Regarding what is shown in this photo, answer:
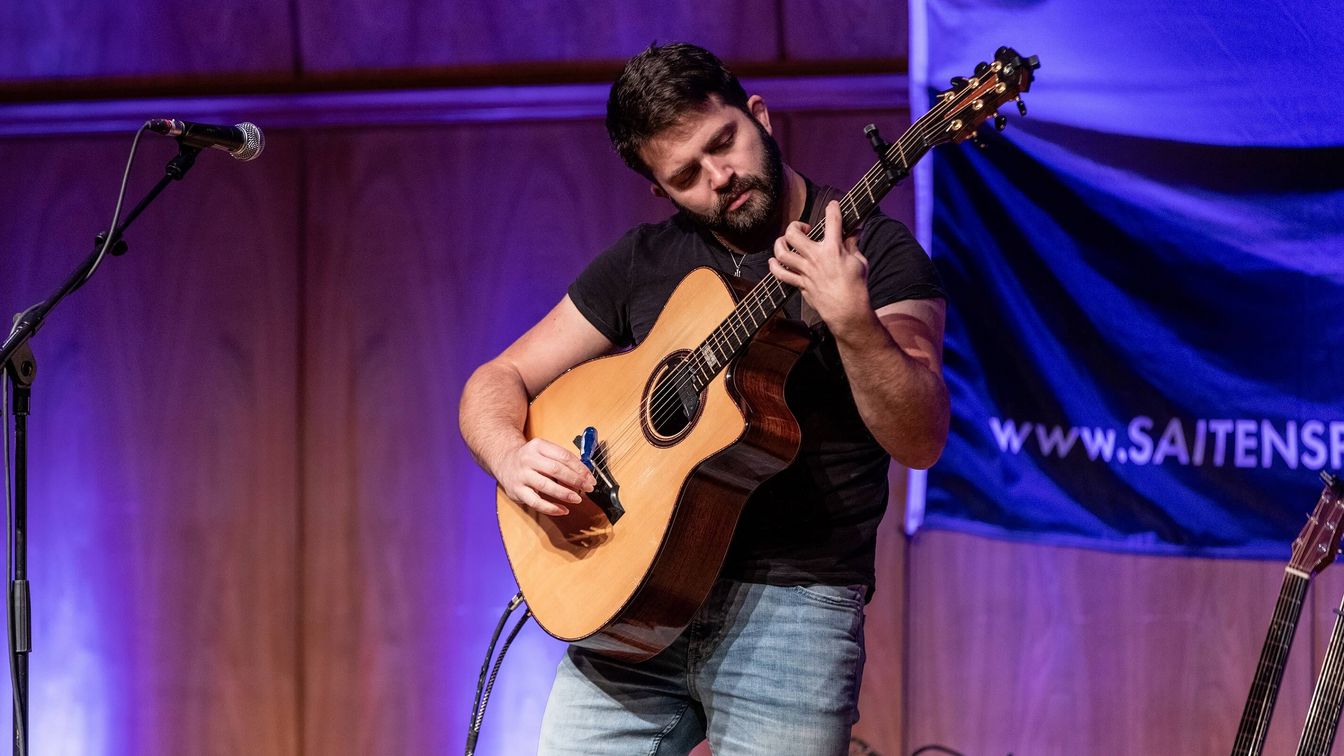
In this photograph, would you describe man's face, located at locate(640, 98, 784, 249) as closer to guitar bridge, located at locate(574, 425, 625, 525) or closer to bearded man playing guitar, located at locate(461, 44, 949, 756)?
bearded man playing guitar, located at locate(461, 44, 949, 756)

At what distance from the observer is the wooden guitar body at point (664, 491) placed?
200 cm

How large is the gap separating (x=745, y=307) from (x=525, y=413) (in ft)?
2.01

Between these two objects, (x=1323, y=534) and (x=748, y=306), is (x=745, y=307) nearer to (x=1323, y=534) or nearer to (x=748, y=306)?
(x=748, y=306)

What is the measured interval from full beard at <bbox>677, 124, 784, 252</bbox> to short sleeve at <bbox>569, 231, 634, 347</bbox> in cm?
27

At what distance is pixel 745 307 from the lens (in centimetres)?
202

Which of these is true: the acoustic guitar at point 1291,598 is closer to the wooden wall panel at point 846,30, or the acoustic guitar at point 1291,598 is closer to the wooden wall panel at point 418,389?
the wooden wall panel at point 846,30

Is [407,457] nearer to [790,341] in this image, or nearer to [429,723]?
[429,723]

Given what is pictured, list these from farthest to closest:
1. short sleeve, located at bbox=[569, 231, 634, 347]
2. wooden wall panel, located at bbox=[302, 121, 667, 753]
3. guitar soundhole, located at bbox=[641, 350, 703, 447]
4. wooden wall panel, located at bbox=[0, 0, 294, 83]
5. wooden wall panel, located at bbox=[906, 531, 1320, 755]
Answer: wooden wall panel, located at bbox=[0, 0, 294, 83] → wooden wall panel, located at bbox=[302, 121, 667, 753] → wooden wall panel, located at bbox=[906, 531, 1320, 755] → short sleeve, located at bbox=[569, 231, 634, 347] → guitar soundhole, located at bbox=[641, 350, 703, 447]

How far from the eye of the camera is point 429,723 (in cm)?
377

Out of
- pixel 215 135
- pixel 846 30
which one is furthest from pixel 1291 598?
pixel 215 135

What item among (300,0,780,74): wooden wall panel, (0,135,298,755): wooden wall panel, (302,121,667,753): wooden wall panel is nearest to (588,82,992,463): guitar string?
(302,121,667,753): wooden wall panel

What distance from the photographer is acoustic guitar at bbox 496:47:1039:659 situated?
6.15ft

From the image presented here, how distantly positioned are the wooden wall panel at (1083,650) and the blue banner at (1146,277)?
0.16 m

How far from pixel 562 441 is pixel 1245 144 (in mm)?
1903
